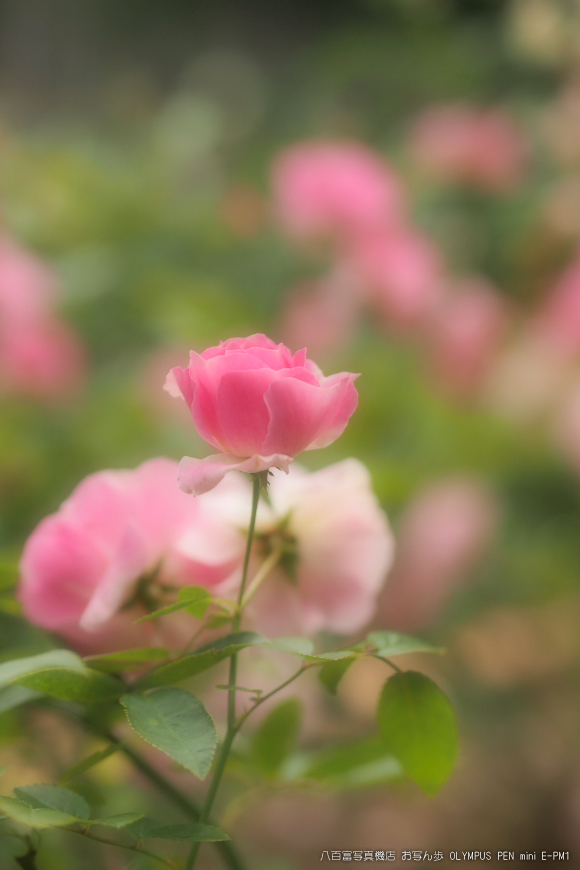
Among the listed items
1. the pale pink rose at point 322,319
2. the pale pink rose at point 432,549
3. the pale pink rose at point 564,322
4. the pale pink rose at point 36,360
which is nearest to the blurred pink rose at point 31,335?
the pale pink rose at point 36,360

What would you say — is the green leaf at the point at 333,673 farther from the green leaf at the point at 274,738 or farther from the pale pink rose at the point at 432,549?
the pale pink rose at the point at 432,549

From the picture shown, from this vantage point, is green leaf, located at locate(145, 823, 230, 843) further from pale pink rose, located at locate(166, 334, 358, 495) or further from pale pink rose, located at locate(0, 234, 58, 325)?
pale pink rose, located at locate(0, 234, 58, 325)

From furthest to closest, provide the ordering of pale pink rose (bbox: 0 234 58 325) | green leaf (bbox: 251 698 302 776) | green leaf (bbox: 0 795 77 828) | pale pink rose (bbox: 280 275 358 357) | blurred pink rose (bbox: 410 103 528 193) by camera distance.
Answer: blurred pink rose (bbox: 410 103 528 193) < pale pink rose (bbox: 280 275 358 357) < pale pink rose (bbox: 0 234 58 325) < green leaf (bbox: 251 698 302 776) < green leaf (bbox: 0 795 77 828)

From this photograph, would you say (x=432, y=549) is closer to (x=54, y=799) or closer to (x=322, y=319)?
(x=322, y=319)

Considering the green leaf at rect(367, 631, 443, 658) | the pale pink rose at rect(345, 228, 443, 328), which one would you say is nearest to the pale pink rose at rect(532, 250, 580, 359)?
the pale pink rose at rect(345, 228, 443, 328)

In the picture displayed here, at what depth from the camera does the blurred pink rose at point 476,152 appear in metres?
1.01

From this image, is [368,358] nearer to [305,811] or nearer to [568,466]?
[568,466]

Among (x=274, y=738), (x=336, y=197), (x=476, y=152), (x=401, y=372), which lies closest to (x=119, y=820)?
(x=274, y=738)

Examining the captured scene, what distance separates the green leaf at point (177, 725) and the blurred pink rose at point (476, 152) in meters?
0.97

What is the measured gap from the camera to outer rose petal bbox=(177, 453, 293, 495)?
0.18 meters

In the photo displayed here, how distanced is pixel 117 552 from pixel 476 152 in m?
0.95

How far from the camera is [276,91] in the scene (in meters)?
1.79

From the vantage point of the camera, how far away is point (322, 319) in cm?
77

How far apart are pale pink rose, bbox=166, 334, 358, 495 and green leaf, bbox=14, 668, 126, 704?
54 mm
